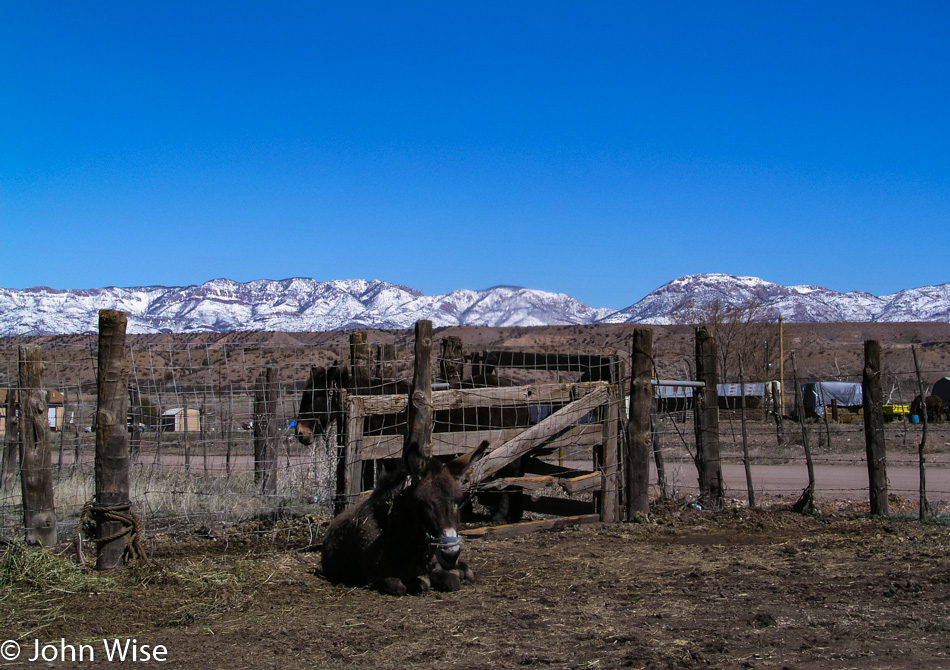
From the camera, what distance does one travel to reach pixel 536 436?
1000 centimetres

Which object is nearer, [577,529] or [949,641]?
[949,641]

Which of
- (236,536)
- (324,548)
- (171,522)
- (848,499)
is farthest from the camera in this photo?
(848,499)

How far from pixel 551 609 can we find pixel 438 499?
4.41ft

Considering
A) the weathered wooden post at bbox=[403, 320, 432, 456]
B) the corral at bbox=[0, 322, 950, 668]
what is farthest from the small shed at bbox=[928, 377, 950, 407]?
the weathered wooden post at bbox=[403, 320, 432, 456]

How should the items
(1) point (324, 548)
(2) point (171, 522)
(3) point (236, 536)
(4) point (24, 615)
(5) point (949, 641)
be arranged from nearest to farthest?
(5) point (949, 641) → (4) point (24, 615) → (1) point (324, 548) → (3) point (236, 536) → (2) point (171, 522)

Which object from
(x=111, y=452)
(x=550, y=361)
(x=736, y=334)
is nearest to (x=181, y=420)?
(x=550, y=361)

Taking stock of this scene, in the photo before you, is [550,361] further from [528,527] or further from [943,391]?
[943,391]

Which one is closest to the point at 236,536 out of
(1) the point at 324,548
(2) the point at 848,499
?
(1) the point at 324,548

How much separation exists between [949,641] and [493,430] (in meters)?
5.96

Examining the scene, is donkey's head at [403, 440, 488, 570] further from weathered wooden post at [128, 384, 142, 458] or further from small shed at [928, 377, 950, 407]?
small shed at [928, 377, 950, 407]

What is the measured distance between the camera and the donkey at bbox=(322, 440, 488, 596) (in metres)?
6.98

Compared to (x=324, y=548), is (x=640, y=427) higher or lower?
higher

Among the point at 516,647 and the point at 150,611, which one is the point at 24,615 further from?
the point at 516,647

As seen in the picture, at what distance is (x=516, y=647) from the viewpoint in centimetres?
539
